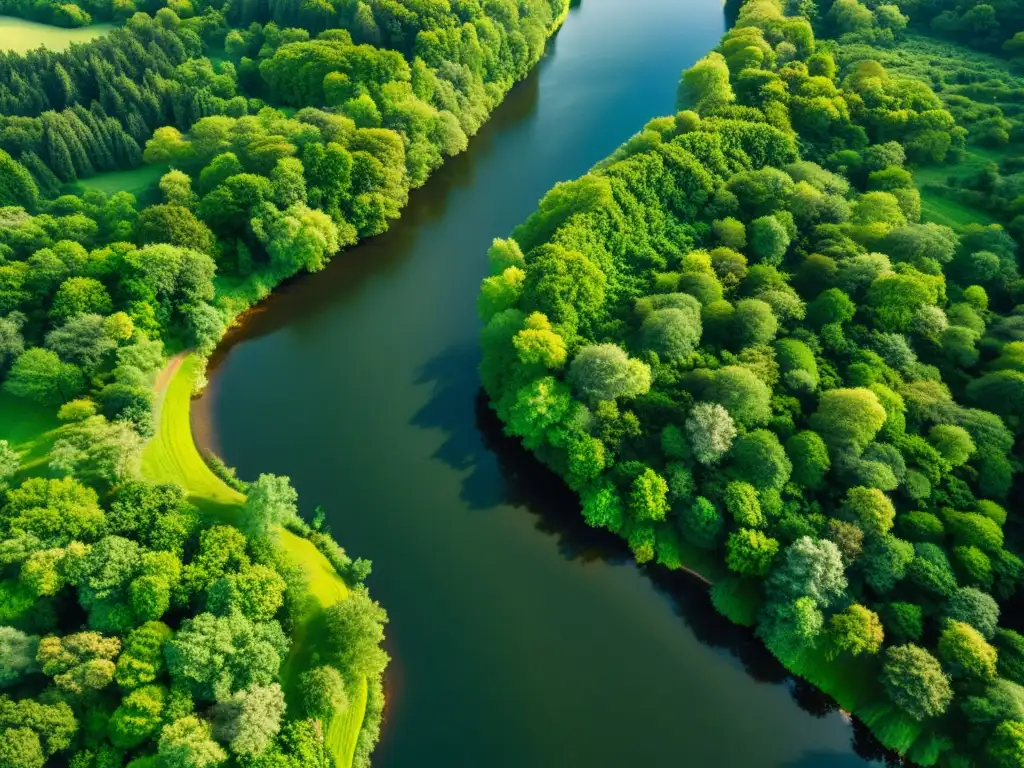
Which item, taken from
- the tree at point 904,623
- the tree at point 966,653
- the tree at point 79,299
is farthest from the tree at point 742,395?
the tree at point 79,299

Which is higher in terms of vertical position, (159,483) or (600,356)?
(600,356)

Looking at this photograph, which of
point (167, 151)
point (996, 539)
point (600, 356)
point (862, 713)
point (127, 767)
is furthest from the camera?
point (167, 151)

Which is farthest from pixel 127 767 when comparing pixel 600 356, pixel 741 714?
pixel 600 356

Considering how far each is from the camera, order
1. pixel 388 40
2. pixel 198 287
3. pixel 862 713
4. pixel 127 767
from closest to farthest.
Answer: pixel 127 767, pixel 862 713, pixel 198 287, pixel 388 40

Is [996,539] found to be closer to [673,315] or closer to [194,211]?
[673,315]

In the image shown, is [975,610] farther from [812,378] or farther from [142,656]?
[142,656]

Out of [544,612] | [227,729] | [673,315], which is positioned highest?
[673,315]
